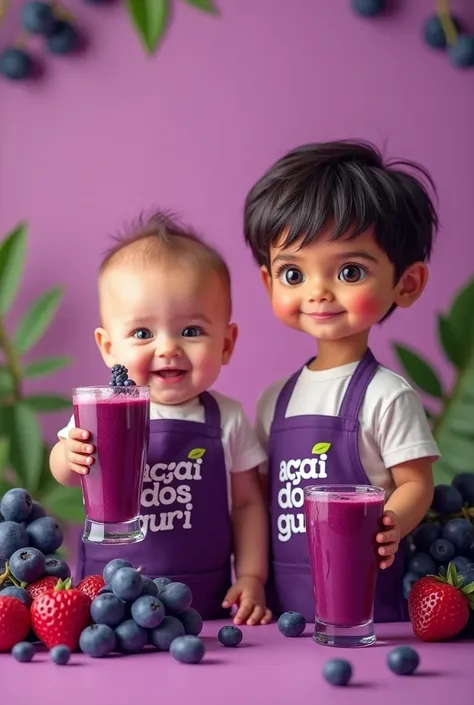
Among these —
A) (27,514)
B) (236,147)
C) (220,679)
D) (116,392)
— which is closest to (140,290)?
(116,392)

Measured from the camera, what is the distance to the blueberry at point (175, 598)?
5.45ft

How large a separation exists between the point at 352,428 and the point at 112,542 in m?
0.49

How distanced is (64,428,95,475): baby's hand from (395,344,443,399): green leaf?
53.5 inches

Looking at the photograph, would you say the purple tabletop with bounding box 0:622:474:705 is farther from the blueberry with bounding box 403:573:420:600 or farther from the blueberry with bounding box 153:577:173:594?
the blueberry with bounding box 403:573:420:600

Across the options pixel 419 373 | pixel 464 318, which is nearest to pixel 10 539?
pixel 419 373

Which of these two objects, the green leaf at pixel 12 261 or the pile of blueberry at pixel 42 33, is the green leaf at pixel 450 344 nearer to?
the green leaf at pixel 12 261

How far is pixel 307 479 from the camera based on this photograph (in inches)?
76.0

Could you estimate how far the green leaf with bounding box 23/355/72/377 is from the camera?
9.68ft

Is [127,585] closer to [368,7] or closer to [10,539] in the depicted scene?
[10,539]

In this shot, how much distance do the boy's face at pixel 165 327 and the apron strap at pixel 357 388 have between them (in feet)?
0.85

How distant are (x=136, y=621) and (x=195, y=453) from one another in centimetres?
42

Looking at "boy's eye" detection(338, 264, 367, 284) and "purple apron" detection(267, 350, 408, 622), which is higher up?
"boy's eye" detection(338, 264, 367, 284)

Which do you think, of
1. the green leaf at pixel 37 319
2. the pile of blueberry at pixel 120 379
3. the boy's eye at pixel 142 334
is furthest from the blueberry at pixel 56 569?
the green leaf at pixel 37 319

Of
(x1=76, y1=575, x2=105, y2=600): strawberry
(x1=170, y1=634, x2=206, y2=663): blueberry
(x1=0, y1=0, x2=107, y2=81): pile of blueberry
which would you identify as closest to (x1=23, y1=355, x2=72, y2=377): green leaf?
(x1=0, y1=0, x2=107, y2=81): pile of blueberry
